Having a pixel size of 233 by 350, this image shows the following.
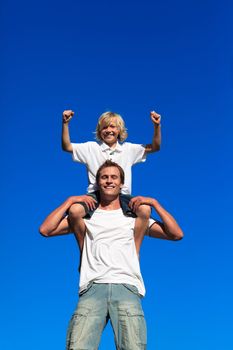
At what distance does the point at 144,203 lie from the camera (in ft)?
23.1

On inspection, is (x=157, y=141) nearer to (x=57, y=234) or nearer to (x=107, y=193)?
(x=107, y=193)

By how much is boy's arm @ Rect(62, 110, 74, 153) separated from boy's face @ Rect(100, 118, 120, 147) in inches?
24.2

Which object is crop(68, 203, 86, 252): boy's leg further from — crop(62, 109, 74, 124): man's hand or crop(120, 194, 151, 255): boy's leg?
crop(62, 109, 74, 124): man's hand

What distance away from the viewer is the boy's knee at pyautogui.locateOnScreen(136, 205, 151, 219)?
23.0 ft

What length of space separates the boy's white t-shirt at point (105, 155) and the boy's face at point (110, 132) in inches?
4.0

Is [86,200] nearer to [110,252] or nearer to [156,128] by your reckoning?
[110,252]

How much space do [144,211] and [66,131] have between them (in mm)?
2416

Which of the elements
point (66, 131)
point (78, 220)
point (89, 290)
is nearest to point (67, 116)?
point (66, 131)

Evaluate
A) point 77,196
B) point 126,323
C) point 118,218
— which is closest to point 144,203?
point 118,218

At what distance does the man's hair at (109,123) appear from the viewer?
8781mm

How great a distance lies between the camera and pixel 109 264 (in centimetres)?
663

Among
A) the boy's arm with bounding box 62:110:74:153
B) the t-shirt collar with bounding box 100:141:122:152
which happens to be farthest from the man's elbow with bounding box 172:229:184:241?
the boy's arm with bounding box 62:110:74:153

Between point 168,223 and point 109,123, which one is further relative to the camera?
point 109,123

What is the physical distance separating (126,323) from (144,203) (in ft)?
5.52
